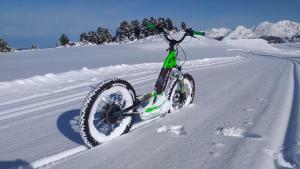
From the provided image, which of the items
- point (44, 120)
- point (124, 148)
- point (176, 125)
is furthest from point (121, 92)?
point (44, 120)

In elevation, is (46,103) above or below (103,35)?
below

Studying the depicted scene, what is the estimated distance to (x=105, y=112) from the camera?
3.93 metres

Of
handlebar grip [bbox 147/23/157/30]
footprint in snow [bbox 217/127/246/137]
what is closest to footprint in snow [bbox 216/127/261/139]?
footprint in snow [bbox 217/127/246/137]

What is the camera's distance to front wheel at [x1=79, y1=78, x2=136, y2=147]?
3605 mm

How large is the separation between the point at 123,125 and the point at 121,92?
1.46 ft

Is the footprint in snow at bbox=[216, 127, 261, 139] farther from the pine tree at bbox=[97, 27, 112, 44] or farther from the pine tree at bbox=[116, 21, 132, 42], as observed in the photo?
the pine tree at bbox=[116, 21, 132, 42]

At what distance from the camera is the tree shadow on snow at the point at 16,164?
10.7ft

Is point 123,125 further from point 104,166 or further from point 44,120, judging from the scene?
point 44,120

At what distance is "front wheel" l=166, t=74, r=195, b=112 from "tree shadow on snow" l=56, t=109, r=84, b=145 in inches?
62.4

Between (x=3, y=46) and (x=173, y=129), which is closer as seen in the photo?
(x=173, y=129)

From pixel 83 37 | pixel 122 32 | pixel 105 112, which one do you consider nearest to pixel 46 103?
pixel 105 112

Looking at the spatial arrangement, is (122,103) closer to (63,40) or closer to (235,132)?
(235,132)

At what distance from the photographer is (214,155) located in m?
3.46

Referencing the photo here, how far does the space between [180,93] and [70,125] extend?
1.98m
